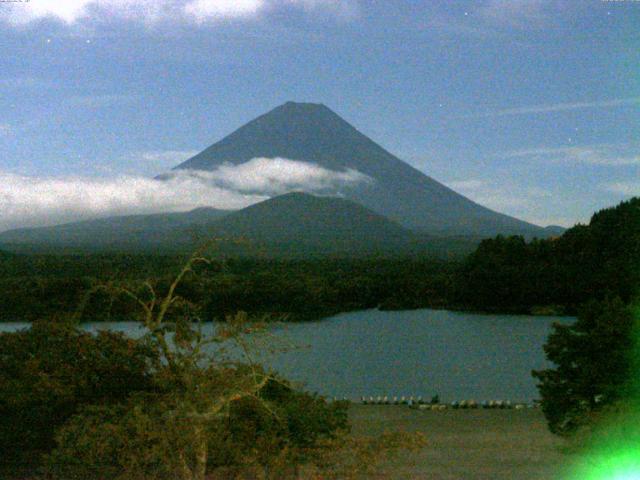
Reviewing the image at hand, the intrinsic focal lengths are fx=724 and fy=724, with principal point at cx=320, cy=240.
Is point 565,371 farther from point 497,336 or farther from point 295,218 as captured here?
point 295,218

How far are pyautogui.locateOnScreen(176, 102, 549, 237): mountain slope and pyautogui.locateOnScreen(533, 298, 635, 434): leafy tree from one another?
5044 centimetres

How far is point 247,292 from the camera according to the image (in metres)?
17.1

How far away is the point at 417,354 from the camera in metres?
15.8

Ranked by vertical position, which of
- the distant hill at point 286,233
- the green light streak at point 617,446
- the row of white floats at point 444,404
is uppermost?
the distant hill at point 286,233

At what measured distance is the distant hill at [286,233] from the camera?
40875 mm

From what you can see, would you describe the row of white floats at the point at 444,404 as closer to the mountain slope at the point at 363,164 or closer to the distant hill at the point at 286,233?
the distant hill at the point at 286,233

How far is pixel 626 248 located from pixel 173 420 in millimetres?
21348

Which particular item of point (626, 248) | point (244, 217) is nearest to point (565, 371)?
point (626, 248)

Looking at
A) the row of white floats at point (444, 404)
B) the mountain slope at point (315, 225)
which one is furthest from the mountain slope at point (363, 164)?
the row of white floats at point (444, 404)

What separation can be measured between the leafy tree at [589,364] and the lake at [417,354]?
3087 mm

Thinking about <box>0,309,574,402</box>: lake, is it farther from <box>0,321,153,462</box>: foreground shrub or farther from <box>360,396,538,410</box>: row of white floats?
<box>0,321,153,462</box>: foreground shrub

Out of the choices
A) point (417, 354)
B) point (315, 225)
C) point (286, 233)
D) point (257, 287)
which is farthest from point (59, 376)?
point (315, 225)

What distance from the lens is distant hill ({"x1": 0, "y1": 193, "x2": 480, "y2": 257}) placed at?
4088 centimetres

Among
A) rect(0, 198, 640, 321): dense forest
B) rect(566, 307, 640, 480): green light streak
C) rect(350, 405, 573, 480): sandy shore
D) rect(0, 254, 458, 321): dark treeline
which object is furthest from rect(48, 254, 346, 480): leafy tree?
rect(0, 198, 640, 321): dense forest
